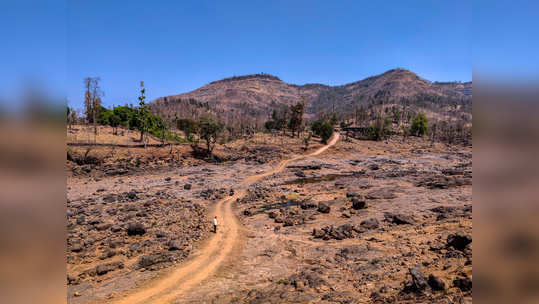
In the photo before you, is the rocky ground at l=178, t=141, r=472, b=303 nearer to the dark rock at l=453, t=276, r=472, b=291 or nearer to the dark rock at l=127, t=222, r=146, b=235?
the dark rock at l=453, t=276, r=472, b=291

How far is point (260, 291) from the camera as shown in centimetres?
1103

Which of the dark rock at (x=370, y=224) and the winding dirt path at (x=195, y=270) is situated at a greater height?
the dark rock at (x=370, y=224)

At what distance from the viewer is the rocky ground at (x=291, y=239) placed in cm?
1080

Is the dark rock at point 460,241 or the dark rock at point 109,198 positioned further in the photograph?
the dark rock at point 109,198

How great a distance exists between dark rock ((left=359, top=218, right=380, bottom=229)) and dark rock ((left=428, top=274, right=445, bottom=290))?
8.10 meters

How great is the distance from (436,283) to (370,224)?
861cm

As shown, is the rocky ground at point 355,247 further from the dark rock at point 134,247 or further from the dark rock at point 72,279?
the dark rock at point 134,247

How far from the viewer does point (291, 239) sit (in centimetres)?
1697

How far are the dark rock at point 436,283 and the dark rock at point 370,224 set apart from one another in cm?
810

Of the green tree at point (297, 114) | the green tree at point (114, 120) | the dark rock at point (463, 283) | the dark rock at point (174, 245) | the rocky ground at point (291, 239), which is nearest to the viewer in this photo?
the dark rock at point (463, 283)

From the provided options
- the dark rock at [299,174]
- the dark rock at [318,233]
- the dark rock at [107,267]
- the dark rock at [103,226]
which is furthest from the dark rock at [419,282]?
the dark rock at [299,174]

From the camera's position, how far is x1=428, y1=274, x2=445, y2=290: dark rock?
934 centimetres
